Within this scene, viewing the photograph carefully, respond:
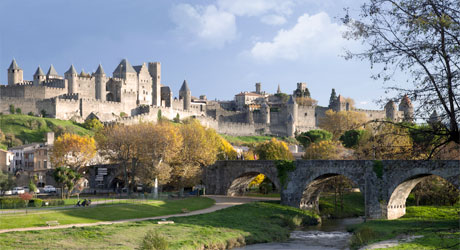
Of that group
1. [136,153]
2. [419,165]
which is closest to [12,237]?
[419,165]

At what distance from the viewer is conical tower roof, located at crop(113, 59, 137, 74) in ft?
396

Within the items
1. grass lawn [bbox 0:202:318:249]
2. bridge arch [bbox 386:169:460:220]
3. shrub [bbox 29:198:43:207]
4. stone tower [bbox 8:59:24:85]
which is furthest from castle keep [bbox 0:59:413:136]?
shrub [bbox 29:198:43:207]

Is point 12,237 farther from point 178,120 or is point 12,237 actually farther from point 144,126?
point 178,120

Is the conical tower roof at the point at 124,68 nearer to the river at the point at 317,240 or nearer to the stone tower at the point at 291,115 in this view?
the stone tower at the point at 291,115

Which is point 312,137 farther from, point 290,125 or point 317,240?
point 317,240

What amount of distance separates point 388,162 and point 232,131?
85.8m

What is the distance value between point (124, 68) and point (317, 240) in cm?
9202

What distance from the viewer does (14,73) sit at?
357ft

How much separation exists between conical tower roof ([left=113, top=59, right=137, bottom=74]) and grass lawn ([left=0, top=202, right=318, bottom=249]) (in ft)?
257

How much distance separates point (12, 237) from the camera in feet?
86.5

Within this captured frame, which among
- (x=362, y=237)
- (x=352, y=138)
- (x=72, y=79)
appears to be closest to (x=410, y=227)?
(x=362, y=237)

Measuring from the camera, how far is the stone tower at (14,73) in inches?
4279

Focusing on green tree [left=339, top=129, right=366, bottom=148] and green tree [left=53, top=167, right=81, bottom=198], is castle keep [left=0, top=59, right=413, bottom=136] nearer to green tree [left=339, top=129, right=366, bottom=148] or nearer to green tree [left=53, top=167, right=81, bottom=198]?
green tree [left=339, top=129, right=366, bottom=148]

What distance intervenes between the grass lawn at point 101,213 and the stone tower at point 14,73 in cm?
7231
